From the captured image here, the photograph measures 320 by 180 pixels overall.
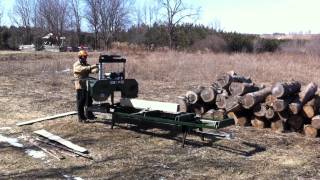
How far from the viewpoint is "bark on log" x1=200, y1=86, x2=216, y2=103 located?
11438 mm

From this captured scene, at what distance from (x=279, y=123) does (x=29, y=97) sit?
27.6 ft

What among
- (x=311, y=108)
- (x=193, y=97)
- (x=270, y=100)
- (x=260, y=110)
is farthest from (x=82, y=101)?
(x=311, y=108)

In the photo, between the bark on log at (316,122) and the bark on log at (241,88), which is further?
the bark on log at (241,88)

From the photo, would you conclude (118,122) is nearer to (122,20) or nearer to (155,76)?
(155,76)

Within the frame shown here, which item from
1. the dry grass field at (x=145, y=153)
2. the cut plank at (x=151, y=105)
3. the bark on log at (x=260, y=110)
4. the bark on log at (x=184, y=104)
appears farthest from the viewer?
the bark on log at (x=184, y=104)

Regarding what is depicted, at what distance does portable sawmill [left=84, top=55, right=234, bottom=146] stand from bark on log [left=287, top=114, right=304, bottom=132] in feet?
5.99

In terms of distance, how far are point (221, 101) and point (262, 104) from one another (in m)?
1.02

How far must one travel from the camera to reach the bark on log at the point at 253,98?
1059 centimetres

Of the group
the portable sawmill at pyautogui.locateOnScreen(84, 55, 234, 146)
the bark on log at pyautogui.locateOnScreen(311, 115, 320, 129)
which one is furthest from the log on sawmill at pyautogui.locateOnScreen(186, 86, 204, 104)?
the bark on log at pyautogui.locateOnScreen(311, 115, 320, 129)

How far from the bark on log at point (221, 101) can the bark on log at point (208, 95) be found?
12 centimetres

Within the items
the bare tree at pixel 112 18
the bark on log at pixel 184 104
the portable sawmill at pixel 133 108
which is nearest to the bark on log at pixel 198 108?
the bark on log at pixel 184 104

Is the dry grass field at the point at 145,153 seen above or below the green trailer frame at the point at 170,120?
below

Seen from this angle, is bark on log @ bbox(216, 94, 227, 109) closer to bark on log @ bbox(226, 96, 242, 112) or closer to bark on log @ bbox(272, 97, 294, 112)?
bark on log @ bbox(226, 96, 242, 112)

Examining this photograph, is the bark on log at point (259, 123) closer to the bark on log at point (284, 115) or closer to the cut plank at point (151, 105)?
the bark on log at point (284, 115)
